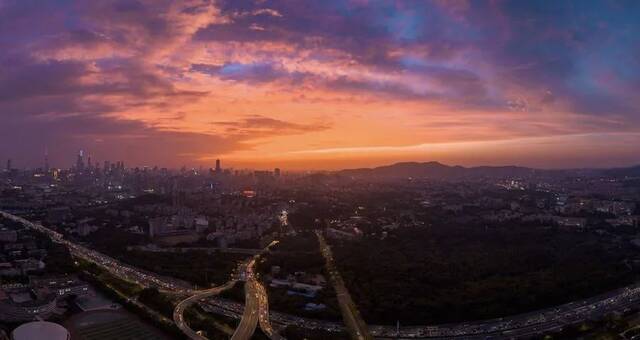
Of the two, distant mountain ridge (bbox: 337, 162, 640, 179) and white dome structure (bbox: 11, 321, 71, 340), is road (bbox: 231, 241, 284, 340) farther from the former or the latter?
distant mountain ridge (bbox: 337, 162, 640, 179)

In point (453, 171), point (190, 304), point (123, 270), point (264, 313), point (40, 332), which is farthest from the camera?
point (453, 171)

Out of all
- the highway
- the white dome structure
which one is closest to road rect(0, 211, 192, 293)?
the highway

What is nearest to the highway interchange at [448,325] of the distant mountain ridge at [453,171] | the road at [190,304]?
the road at [190,304]

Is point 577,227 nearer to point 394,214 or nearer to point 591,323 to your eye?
point 394,214

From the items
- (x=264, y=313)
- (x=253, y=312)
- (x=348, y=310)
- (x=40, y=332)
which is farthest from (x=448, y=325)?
(x=40, y=332)

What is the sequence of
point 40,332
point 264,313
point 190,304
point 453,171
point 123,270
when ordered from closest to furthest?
1. point 40,332
2. point 264,313
3. point 190,304
4. point 123,270
5. point 453,171

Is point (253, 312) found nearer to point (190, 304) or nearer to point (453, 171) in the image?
point (190, 304)
